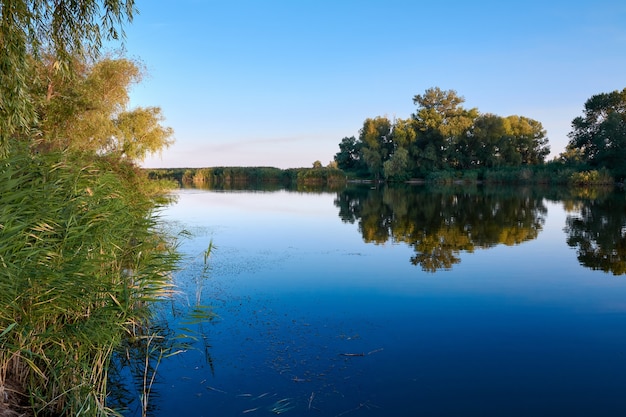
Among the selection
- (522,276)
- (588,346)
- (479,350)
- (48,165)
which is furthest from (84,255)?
(522,276)

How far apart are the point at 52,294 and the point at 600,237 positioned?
67.6 feet

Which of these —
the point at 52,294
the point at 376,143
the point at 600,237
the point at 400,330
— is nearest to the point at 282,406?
the point at 52,294

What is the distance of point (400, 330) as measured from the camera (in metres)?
8.64

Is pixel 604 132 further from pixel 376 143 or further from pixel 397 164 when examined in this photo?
pixel 376 143

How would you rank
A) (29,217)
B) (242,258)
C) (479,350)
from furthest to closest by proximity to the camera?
(242,258) → (479,350) → (29,217)

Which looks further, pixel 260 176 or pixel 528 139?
pixel 260 176

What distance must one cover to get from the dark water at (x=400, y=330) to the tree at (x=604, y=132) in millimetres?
57717

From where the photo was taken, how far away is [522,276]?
42.5 feet

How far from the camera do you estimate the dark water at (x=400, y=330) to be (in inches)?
239

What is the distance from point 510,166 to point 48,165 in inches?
3242

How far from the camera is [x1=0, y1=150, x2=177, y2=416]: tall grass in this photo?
5.05 meters

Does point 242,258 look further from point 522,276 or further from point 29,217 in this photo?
point 29,217

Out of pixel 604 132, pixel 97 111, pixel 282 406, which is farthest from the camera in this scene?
pixel 604 132

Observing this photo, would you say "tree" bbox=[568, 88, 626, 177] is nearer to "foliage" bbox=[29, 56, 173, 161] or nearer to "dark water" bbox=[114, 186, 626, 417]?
"dark water" bbox=[114, 186, 626, 417]
